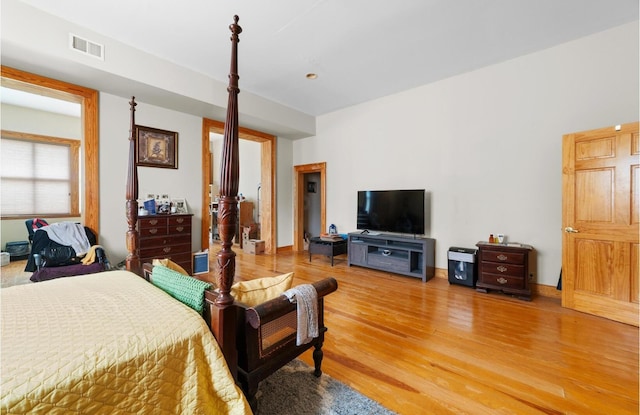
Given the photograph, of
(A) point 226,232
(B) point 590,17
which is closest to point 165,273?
(A) point 226,232

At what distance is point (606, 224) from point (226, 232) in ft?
11.9

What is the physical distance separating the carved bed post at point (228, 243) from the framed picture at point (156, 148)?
3.40m

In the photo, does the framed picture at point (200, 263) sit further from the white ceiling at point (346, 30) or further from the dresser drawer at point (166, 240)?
the white ceiling at point (346, 30)

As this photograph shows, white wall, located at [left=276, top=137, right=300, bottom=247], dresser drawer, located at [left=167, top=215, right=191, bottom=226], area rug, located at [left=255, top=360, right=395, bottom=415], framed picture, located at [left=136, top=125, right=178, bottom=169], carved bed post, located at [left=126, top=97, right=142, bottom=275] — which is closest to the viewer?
area rug, located at [left=255, top=360, right=395, bottom=415]

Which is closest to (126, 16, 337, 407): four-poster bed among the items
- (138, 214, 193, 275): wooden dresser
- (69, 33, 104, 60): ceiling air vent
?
(69, 33, 104, 60): ceiling air vent

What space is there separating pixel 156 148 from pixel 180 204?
942 mm

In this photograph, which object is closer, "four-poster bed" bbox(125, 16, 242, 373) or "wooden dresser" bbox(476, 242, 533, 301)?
"four-poster bed" bbox(125, 16, 242, 373)

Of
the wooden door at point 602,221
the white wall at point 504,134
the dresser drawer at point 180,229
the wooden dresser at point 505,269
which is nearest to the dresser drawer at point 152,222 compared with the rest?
the dresser drawer at point 180,229

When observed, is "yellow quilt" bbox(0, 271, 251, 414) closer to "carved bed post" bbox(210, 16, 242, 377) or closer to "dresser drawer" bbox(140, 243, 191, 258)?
"carved bed post" bbox(210, 16, 242, 377)

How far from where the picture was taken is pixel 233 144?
128 centimetres

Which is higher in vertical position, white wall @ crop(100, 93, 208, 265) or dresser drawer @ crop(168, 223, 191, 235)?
white wall @ crop(100, 93, 208, 265)

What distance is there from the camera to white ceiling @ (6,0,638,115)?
255 cm

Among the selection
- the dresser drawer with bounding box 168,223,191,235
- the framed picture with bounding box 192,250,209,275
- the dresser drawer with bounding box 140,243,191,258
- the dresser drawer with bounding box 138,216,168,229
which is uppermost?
the dresser drawer with bounding box 138,216,168,229

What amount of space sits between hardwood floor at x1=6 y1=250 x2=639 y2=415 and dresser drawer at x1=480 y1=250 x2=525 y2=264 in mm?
450
